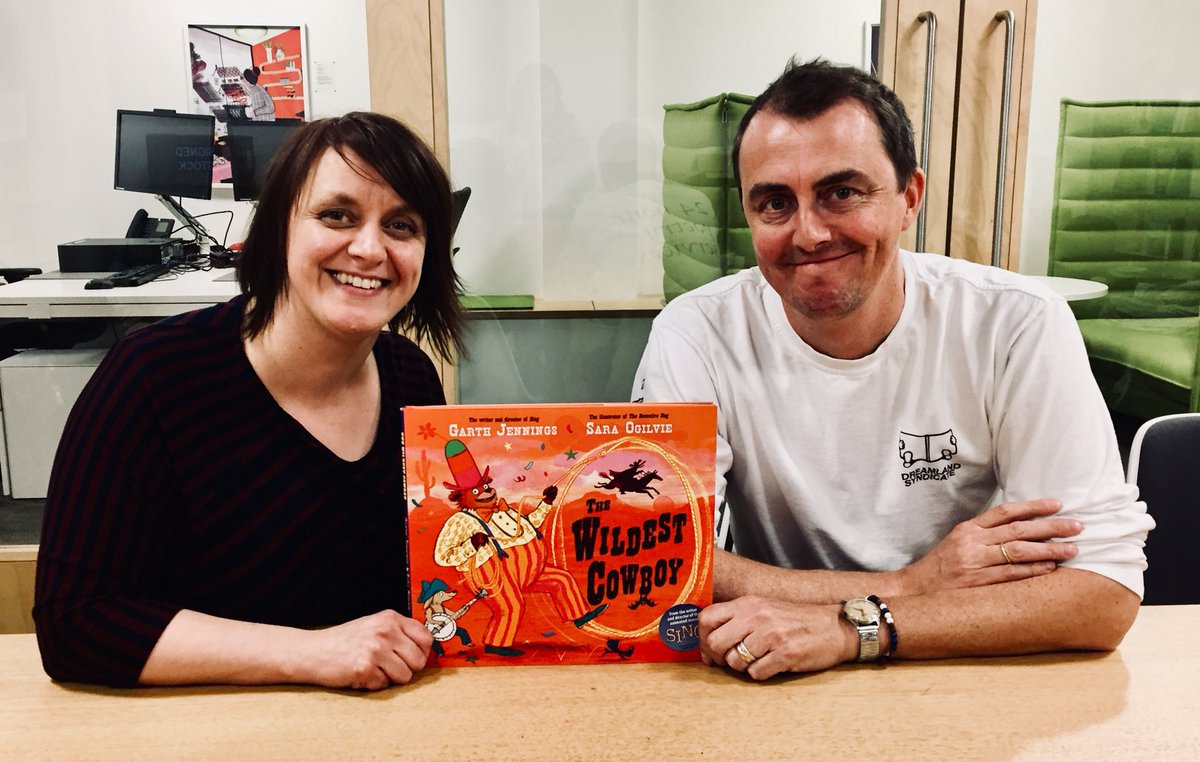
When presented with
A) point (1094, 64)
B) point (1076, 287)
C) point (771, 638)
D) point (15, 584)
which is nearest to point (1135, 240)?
point (1076, 287)

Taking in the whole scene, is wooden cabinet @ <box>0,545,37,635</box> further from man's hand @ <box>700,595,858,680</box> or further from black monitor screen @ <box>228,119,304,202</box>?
man's hand @ <box>700,595,858,680</box>

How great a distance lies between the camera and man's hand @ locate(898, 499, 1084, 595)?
3.70 feet

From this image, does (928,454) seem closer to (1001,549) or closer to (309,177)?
(1001,549)

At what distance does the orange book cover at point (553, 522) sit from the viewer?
3.08 ft

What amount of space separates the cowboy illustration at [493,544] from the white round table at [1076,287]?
199 cm

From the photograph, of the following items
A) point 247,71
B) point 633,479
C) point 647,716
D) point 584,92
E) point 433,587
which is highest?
point 247,71

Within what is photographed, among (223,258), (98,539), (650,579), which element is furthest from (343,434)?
(223,258)

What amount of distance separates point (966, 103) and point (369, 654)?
2.04 m

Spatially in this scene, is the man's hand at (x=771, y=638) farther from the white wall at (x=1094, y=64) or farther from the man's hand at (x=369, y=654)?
the white wall at (x=1094, y=64)

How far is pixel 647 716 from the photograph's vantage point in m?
0.90

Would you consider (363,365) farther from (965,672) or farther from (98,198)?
(98,198)

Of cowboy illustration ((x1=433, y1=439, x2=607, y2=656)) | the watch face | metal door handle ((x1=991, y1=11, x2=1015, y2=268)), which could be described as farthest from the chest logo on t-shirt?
metal door handle ((x1=991, y1=11, x2=1015, y2=268))

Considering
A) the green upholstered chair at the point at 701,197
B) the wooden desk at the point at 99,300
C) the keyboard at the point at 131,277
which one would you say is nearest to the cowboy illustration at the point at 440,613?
the green upholstered chair at the point at 701,197

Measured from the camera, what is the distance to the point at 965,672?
1005mm
